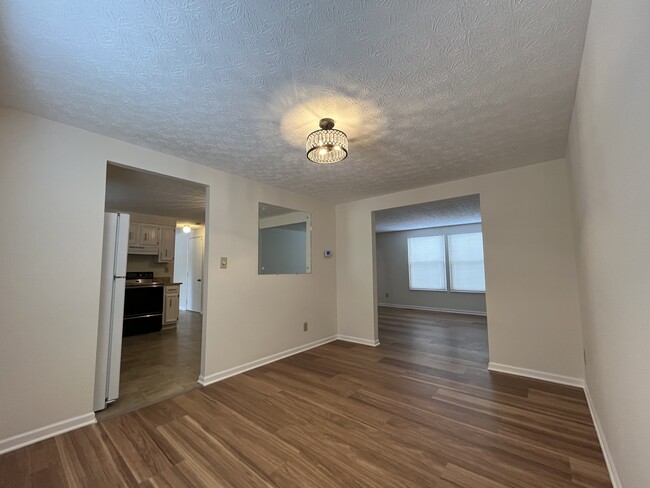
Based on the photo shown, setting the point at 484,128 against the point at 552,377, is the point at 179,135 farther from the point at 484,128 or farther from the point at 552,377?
the point at 552,377

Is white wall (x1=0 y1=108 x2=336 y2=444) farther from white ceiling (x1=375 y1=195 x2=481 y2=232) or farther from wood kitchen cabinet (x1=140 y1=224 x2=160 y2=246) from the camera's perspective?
white ceiling (x1=375 y1=195 x2=481 y2=232)

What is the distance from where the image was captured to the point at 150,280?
17.0 feet

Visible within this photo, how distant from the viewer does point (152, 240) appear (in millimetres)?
5523

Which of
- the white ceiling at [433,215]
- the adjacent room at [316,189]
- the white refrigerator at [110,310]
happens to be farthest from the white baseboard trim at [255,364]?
the white ceiling at [433,215]

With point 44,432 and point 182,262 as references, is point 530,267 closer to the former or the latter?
point 44,432

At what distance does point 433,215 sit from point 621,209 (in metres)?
5.02

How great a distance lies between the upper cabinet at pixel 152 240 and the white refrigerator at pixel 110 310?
3.41 m

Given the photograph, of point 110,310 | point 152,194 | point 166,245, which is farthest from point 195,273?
point 110,310

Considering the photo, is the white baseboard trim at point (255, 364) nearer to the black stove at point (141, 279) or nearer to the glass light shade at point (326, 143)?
the glass light shade at point (326, 143)

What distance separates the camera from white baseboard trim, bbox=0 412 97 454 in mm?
1730

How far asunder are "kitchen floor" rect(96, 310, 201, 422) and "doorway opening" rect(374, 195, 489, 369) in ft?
9.50

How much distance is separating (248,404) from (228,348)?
0.80 metres

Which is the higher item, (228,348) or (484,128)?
(484,128)

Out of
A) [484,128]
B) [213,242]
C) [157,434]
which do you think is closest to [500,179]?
[484,128]
